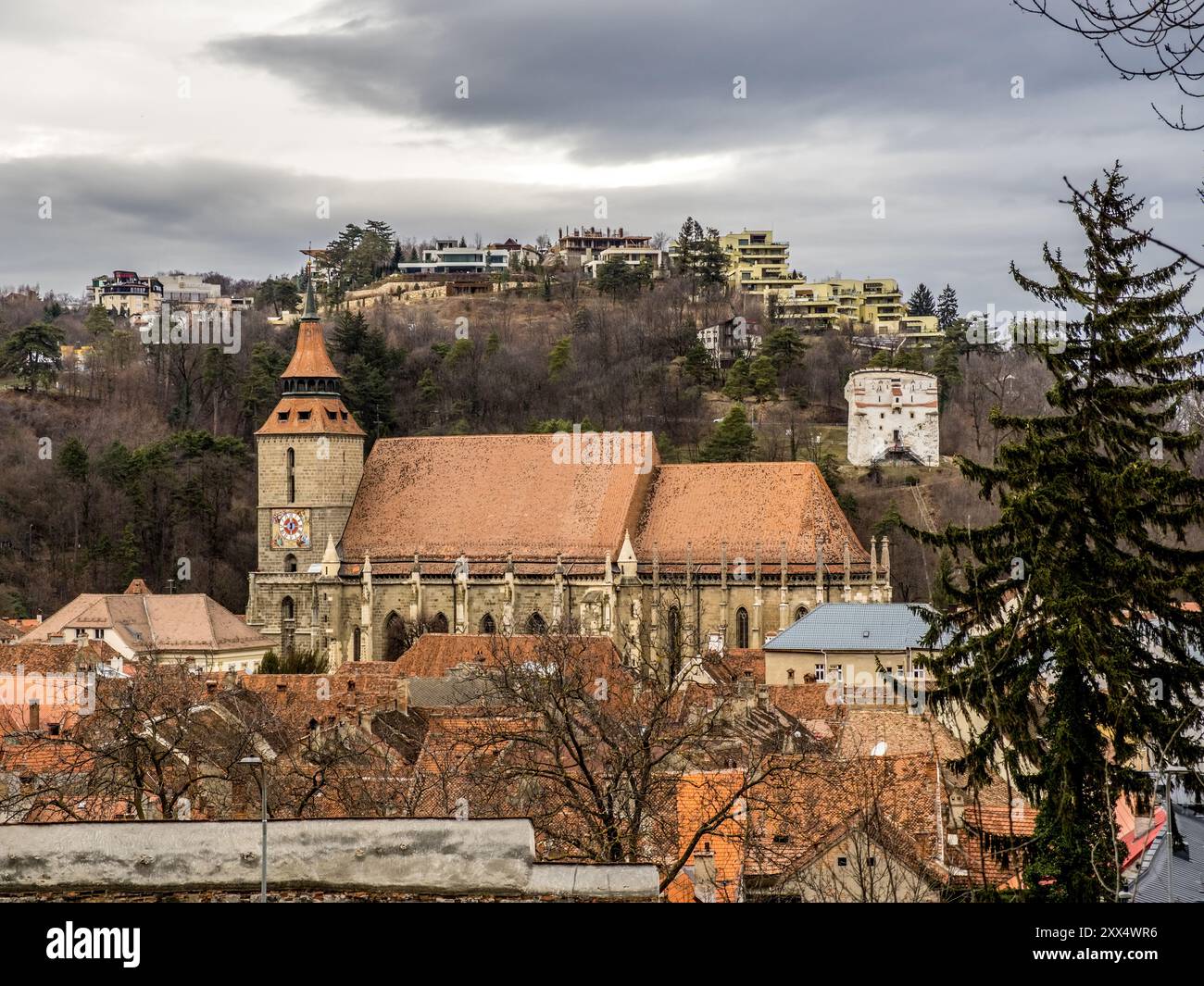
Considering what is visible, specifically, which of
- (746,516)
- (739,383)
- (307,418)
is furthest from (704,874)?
(739,383)

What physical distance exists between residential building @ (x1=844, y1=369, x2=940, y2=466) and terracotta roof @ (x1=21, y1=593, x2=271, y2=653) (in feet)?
153

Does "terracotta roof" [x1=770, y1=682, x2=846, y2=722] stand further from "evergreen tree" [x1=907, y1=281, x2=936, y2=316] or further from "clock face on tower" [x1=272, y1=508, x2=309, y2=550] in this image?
"evergreen tree" [x1=907, y1=281, x2=936, y2=316]

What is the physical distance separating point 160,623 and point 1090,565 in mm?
54558

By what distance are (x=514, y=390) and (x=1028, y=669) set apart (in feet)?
321

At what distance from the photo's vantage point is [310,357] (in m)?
77.1

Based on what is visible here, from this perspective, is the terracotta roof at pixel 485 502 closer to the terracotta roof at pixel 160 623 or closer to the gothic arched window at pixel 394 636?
the gothic arched window at pixel 394 636

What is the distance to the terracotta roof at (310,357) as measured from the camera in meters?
76.5

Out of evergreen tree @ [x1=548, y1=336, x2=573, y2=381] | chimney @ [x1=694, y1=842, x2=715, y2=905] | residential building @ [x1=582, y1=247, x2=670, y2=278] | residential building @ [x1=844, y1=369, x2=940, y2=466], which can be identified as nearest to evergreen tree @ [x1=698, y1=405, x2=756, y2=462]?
residential building @ [x1=844, y1=369, x2=940, y2=466]

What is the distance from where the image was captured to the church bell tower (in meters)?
74.6

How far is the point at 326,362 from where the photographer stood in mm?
77250

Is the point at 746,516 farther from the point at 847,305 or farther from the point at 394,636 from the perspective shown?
the point at 847,305

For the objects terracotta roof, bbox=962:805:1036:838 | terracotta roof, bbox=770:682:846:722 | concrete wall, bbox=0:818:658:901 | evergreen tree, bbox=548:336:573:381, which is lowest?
terracotta roof, bbox=770:682:846:722
